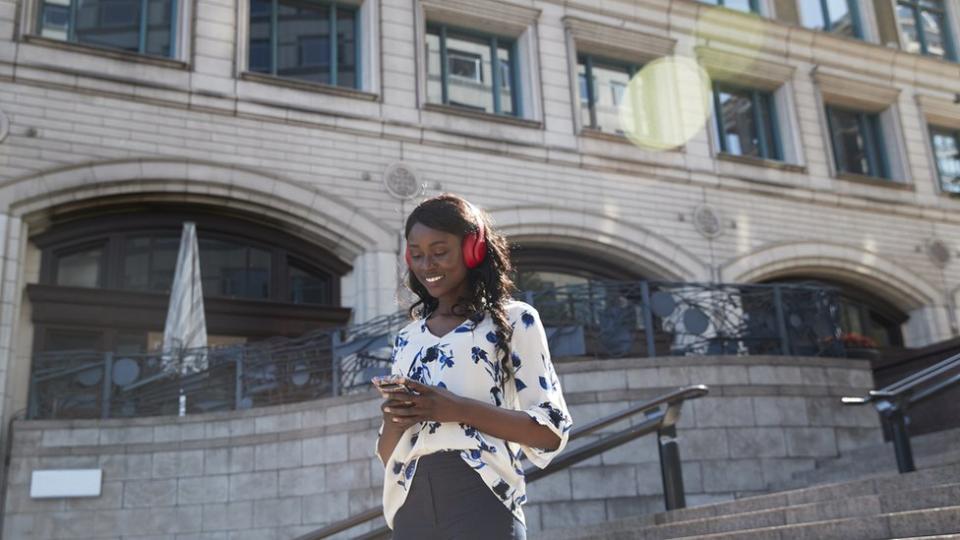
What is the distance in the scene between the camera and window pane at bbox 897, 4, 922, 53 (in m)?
22.2

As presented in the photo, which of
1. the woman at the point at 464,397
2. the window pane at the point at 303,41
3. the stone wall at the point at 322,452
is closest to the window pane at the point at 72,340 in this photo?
the stone wall at the point at 322,452

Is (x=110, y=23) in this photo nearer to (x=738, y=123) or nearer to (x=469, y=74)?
(x=469, y=74)

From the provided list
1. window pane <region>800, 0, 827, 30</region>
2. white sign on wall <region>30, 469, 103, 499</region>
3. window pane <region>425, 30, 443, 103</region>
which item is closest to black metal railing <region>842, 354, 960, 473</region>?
white sign on wall <region>30, 469, 103, 499</region>

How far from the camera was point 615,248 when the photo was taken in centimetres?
1702

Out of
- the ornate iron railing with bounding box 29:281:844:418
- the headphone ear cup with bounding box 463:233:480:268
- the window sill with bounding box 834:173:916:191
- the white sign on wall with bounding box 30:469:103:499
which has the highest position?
the window sill with bounding box 834:173:916:191

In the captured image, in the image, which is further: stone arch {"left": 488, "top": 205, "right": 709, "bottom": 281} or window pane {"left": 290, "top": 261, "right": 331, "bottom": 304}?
stone arch {"left": 488, "top": 205, "right": 709, "bottom": 281}

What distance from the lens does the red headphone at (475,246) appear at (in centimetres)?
289

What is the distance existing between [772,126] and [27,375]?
14817mm

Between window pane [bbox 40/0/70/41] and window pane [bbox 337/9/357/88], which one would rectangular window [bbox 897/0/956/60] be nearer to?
window pane [bbox 337/9/357/88]

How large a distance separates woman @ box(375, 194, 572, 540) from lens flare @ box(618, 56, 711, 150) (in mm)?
15559

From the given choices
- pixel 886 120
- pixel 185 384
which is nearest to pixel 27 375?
pixel 185 384

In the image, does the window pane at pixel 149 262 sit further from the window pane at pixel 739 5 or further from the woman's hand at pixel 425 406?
the window pane at pixel 739 5

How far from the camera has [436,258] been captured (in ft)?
9.48

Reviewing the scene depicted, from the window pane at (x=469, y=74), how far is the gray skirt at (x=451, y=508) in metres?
14.5
